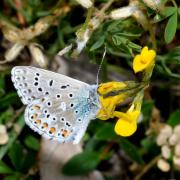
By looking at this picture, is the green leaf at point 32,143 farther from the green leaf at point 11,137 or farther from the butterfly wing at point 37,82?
the butterfly wing at point 37,82

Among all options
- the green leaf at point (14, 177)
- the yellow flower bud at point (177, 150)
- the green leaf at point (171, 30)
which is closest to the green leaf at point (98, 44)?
the green leaf at point (171, 30)

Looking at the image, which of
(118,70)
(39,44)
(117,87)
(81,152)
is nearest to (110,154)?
(81,152)

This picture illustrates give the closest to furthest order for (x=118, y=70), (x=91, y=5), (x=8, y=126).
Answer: (x=91, y=5)
(x=8, y=126)
(x=118, y=70)

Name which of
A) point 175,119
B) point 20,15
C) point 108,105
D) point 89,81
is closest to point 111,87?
point 108,105

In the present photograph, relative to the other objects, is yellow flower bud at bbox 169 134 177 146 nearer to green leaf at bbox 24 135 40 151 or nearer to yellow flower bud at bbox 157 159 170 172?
yellow flower bud at bbox 157 159 170 172

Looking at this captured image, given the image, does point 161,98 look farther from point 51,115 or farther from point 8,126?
point 51,115

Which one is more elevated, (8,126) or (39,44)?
(39,44)
